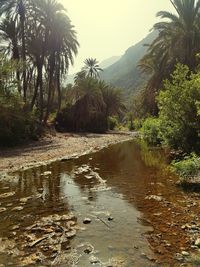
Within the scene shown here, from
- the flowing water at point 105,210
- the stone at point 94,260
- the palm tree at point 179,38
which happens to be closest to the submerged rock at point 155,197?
the flowing water at point 105,210

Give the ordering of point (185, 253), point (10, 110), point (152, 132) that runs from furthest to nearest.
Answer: point (152, 132) → point (10, 110) → point (185, 253)

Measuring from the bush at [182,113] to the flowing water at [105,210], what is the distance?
1.64 metres

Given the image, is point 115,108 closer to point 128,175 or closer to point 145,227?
point 128,175

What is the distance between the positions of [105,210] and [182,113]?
28.6 feet

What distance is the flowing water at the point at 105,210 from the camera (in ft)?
23.0

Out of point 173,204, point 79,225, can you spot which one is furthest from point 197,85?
point 79,225

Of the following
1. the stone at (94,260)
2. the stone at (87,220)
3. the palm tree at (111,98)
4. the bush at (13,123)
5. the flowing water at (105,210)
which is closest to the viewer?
the stone at (94,260)

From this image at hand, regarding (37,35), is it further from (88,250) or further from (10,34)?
(88,250)

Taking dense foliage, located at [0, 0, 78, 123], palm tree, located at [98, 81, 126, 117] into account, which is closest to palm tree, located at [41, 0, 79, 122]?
dense foliage, located at [0, 0, 78, 123]

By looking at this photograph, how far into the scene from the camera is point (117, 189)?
12734 mm

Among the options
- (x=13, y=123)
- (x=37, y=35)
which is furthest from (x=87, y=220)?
(x=37, y=35)

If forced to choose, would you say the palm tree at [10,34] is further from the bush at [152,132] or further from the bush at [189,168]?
the bush at [189,168]

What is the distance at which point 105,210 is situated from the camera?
10.1m

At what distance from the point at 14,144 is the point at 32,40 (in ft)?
49.8
